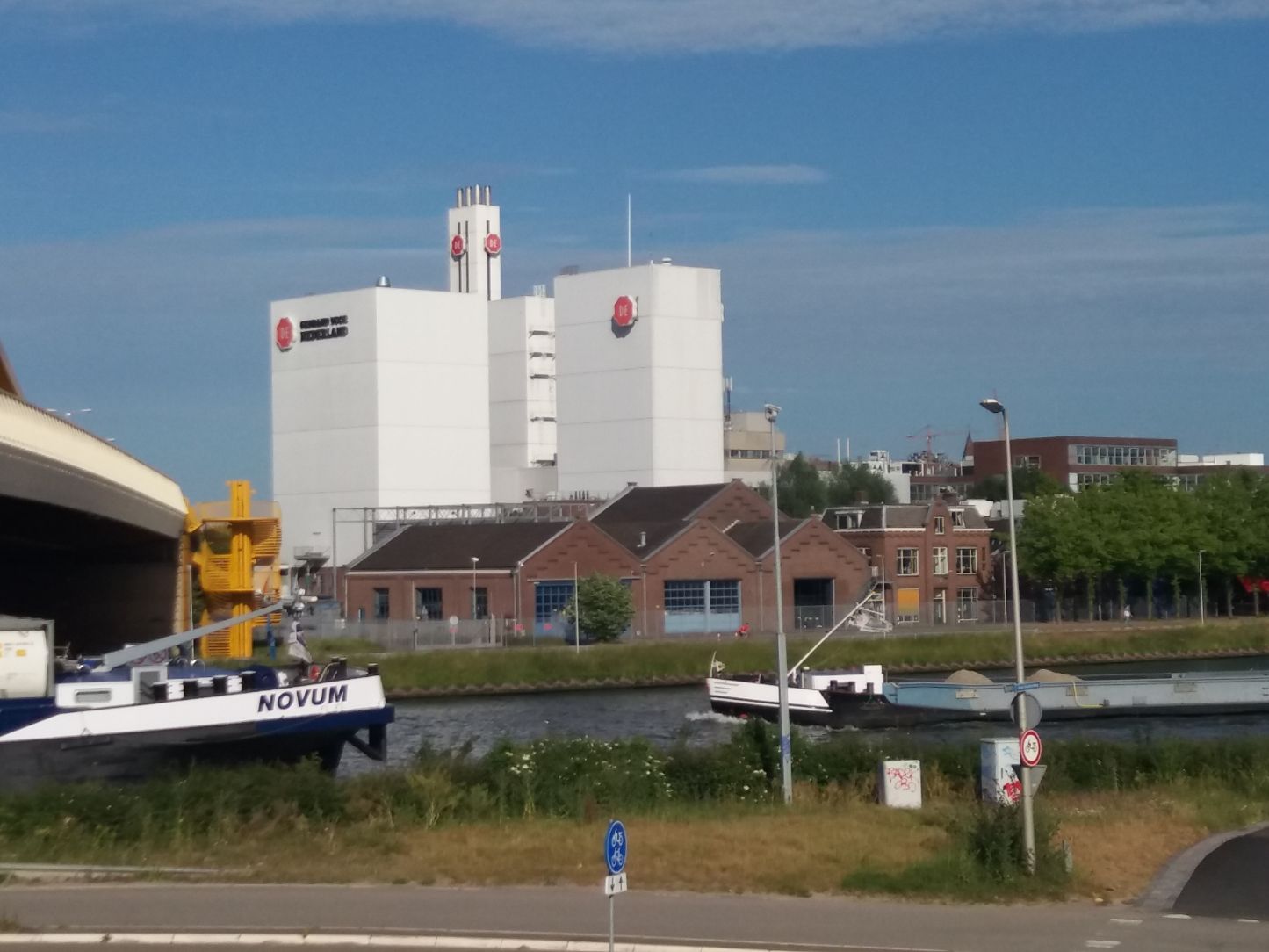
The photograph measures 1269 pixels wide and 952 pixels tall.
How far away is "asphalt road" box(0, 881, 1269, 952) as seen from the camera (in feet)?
54.2

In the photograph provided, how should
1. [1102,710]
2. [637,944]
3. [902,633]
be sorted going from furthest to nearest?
[902,633] < [1102,710] < [637,944]

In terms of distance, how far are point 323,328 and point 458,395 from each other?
1005 centimetres

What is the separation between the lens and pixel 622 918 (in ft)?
57.6

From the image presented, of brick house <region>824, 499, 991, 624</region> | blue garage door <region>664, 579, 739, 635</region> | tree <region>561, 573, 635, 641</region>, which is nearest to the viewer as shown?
tree <region>561, 573, 635, 641</region>

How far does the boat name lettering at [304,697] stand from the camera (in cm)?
3638

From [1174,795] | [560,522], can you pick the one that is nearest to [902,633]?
[560,522]

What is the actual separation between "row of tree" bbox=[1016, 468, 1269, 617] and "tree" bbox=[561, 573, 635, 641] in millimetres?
27045

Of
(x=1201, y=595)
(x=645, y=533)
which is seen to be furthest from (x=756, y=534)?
(x=1201, y=595)

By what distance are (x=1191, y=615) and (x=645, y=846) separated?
8842cm

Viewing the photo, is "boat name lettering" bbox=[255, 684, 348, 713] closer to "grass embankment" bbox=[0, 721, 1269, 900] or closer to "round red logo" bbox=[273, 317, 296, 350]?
"grass embankment" bbox=[0, 721, 1269, 900]

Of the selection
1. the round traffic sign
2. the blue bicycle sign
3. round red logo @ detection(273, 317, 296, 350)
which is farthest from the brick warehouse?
the blue bicycle sign

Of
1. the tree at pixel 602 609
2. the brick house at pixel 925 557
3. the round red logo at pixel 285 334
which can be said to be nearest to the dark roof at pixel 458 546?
the tree at pixel 602 609

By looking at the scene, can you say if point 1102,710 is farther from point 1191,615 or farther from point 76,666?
point 1191,615

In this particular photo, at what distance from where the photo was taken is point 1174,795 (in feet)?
87.7
